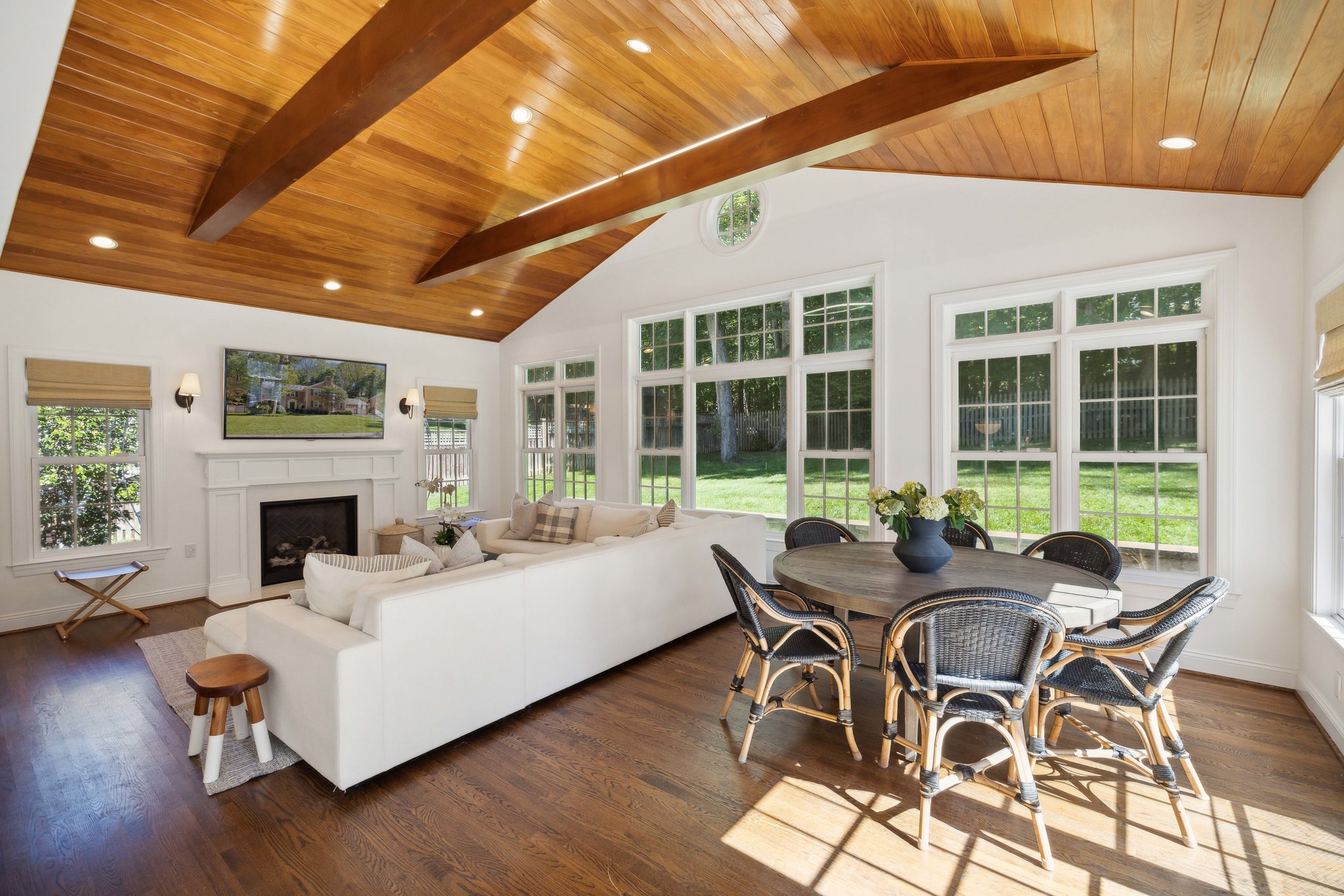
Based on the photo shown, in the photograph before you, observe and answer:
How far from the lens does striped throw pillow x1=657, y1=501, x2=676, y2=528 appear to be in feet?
16.3

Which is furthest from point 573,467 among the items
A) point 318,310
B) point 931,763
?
point 931,763

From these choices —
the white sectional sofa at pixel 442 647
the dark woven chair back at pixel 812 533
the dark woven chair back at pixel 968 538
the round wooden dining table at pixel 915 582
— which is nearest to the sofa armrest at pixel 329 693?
the white sectional sofa at pixel 442 647

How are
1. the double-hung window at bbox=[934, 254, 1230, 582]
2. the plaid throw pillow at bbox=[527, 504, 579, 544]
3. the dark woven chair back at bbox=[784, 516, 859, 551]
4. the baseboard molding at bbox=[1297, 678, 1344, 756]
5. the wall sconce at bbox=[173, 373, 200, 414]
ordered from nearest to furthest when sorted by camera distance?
the baseboard molding at bbox=[1297, 678, 1344, 756]
the double-hung window at bbox=[934, 254, 1230, 582]
the dark woven chair back at bbox=[784, 516, 859, 551]
the wall sconce at bbox=[173, 373, 200, 414]
the plaid throw pillow at bbox=[527, 504, 579, 544]

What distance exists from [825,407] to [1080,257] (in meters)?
2.06

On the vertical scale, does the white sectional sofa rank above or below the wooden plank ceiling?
below

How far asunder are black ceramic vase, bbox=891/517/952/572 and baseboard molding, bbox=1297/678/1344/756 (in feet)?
5.95

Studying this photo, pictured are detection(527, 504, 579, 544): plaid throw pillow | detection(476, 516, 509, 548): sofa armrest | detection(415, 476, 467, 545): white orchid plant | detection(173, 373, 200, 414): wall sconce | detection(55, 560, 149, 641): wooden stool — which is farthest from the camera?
detection(476, 516, 509, 548): sofa armrest

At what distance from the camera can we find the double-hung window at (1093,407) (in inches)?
149

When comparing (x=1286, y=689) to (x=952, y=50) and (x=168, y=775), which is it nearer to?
(x=952, y=50)

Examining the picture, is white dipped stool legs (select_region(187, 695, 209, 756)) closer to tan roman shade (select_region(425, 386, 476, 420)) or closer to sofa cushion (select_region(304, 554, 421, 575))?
sofa cushion (select_region(304, 554, 421, 575))

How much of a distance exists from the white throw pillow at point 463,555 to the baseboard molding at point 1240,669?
3.94 m

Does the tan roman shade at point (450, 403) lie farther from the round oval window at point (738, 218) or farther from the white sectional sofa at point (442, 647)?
the white sectional sofa at point (442, 647)

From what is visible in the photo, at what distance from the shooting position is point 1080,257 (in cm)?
403

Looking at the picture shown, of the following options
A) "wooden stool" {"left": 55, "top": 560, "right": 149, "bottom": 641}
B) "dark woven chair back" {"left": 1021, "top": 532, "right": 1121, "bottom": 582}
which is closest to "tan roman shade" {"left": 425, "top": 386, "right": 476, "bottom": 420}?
"wooden stool" {"left": 55, "top": 560, "right": 149, "bottom": 641}
